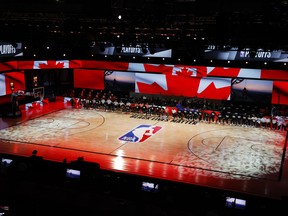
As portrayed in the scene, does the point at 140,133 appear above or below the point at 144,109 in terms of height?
below

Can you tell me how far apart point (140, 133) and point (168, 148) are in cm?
319

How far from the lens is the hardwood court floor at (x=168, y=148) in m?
14.4

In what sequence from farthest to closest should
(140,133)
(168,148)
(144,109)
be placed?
(144,109) → (140,133) → (168,148)

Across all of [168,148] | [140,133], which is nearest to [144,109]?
[140,133]

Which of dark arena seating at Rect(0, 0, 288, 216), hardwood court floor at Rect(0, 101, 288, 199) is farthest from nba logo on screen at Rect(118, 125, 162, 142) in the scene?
hardwood court floor at Rect(0, 101, 288, 199)

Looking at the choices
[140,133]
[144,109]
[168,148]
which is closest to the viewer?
[168,148]

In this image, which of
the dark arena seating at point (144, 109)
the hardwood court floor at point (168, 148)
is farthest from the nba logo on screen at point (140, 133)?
the hardwood court floor at point (168, 148)

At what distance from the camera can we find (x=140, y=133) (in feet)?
67.9

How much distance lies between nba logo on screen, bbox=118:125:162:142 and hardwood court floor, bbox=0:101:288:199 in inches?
6.9

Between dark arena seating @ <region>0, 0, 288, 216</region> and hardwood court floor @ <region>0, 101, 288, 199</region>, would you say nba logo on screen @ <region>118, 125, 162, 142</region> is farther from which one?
hardwood court floor @ <region>0, 101, 288, 199</region>

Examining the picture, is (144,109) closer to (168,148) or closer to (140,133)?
(140,133)

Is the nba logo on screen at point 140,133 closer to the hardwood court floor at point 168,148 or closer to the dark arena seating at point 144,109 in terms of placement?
the dark arena seating at point 144,109

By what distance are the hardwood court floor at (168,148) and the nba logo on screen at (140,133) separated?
175mm

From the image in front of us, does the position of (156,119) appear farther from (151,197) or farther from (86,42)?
(151,197)
